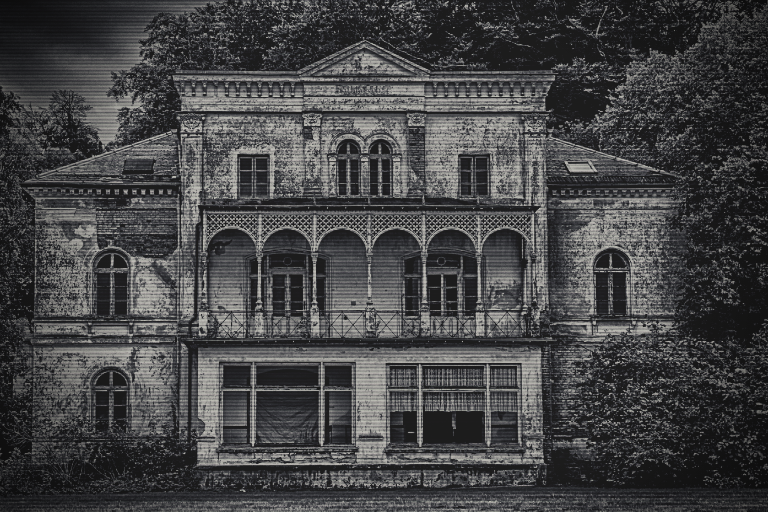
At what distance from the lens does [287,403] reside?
35844 millimetres

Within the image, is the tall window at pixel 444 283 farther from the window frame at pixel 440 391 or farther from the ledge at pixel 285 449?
the ledge at pixel 285 449

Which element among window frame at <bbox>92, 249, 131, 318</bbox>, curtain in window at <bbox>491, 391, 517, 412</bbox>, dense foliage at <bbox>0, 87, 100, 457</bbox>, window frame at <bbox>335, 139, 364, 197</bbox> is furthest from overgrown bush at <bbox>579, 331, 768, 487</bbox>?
dense foliage at <bbox>0, 87, 100, 457</bbox>

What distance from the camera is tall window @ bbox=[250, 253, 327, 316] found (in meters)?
36.5

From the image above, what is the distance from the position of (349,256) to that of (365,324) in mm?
2347

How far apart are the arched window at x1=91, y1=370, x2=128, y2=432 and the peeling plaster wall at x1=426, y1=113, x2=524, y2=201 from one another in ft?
37.4

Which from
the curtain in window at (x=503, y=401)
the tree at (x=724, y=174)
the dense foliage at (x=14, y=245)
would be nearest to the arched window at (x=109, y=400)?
the dense foliage at (x=14, y=245)

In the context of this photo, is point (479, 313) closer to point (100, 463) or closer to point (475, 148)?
point (475, 148)

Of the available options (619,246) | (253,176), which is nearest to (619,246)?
(619,246)

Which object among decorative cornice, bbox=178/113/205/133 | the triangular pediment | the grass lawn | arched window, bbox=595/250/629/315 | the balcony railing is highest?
the triangular pediment

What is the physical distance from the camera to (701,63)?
3853 centimetres

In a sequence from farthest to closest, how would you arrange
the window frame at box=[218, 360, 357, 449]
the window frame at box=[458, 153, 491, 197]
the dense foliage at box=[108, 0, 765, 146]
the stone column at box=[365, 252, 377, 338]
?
1. the dense foliage at box=[108, 0, 765, 146]
2. the window frame at box=[458, 153, 491, 197]
3. the stone column at box=[365, 252, 377, 338]
4. the window frame at box=[218, 360, 357, 449]

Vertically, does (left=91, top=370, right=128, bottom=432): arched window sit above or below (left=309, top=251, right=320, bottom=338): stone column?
below

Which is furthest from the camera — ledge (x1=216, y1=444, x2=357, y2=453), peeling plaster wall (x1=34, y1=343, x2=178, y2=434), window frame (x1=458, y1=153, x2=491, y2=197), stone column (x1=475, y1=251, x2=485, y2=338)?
window frame (x1=458, y1=153, x2=491, y2=197)

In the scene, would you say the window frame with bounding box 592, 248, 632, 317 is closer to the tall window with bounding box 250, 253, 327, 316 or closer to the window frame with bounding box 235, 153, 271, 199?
the tall window with bounding box 250, 253, 327, 316
